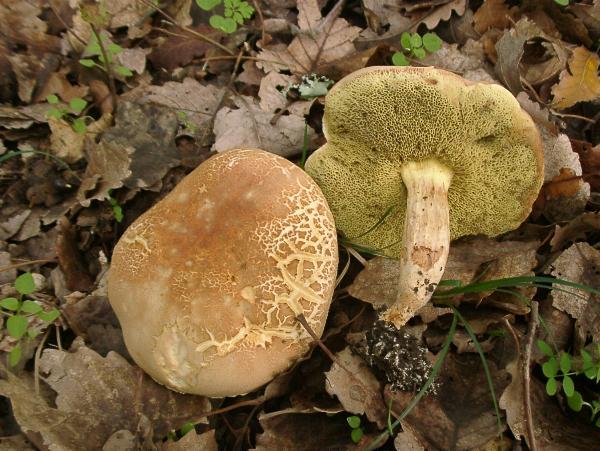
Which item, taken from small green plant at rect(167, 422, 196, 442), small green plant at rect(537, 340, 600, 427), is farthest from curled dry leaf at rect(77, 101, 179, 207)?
small green plant at rect(537, 340, 600, 427)

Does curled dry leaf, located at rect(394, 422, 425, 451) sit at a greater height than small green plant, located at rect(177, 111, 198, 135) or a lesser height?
lesser

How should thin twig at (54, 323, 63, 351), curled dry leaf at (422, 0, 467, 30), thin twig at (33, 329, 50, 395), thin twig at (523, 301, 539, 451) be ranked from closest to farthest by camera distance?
thin twig at (523, 301, 539, 451)
thin twig at (33, 329, 50, 395)
thin twig at (54, 323, 63, 351)
curled dry leaf at (422, 0, 467, 30)

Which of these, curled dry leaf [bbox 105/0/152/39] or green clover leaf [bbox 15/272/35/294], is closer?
green clover leaf [bbox 15/272/35/294]

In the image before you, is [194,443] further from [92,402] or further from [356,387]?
[356,387]

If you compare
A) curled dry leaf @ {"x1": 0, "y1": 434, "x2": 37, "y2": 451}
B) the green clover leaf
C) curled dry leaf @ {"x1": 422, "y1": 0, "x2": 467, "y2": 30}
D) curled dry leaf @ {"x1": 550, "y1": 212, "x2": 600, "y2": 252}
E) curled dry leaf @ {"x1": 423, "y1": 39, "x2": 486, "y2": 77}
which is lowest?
curled dry leaf @ {"x1": 0, "y1": 434, "x2": 37, "y2": 451}

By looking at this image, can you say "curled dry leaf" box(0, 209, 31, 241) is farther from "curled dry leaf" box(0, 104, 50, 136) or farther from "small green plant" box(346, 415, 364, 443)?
"small green plant" box(346, 415, 364, 443)

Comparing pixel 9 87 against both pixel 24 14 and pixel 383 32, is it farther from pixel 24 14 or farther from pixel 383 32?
pixel 383 32

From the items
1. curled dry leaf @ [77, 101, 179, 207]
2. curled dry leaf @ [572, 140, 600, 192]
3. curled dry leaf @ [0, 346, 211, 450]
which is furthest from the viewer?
curled dry leaf @ [77, 101, 179, 207]
